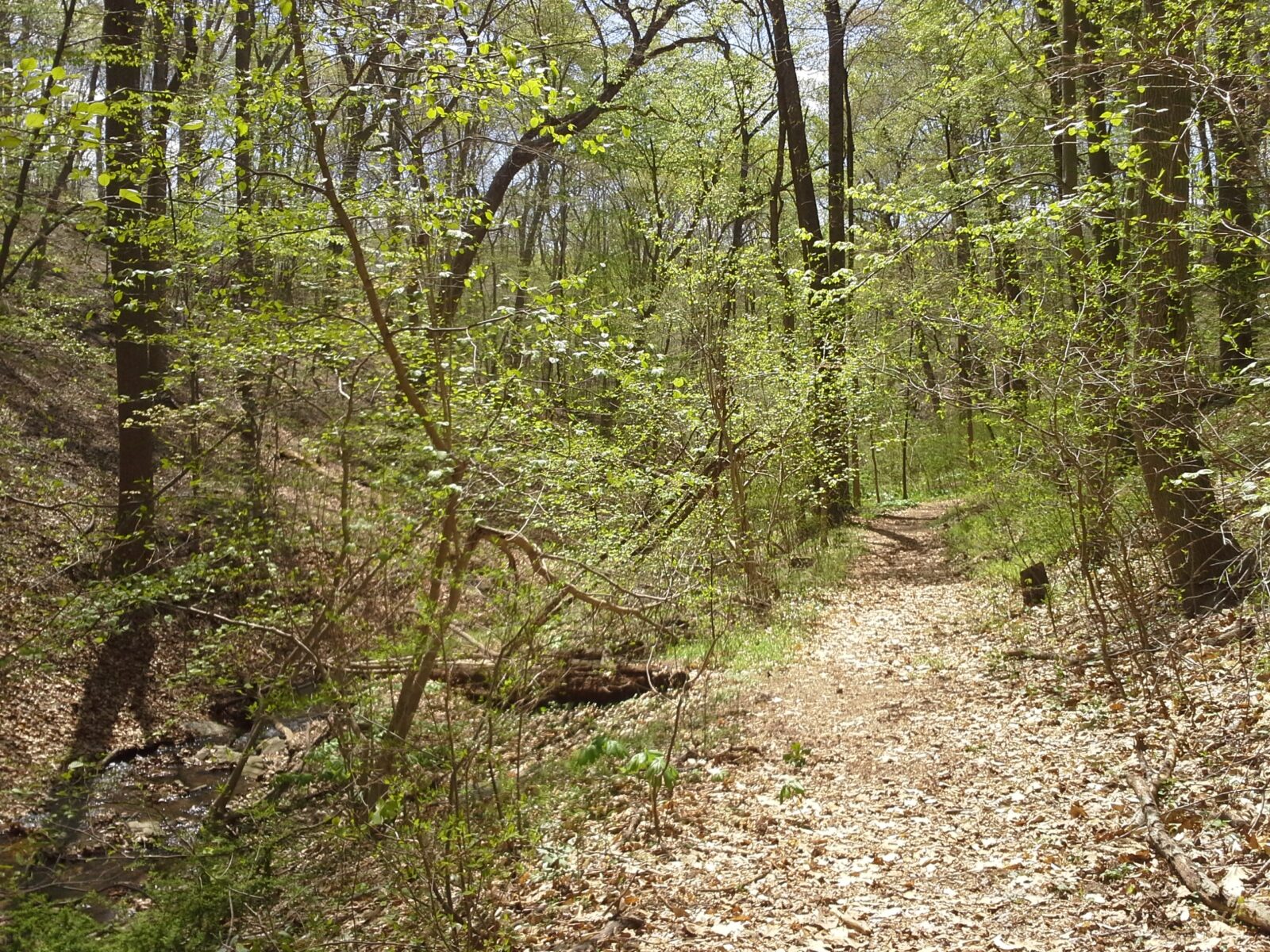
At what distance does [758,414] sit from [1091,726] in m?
6.31

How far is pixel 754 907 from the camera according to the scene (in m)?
4.45

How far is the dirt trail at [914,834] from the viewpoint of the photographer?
3.97m

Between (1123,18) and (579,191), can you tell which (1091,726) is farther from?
(579,191)

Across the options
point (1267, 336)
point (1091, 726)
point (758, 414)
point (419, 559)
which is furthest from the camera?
point (758, 414)

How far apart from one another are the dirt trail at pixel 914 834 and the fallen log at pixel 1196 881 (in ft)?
0.28

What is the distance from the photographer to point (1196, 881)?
379 centimetres

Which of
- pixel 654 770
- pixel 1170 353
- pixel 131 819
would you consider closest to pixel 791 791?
pixel 654 770

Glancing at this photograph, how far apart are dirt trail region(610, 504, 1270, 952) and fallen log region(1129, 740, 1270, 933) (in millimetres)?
85

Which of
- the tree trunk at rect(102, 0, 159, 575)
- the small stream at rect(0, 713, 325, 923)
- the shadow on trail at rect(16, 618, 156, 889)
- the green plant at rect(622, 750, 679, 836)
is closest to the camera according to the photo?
the green plant at rect(622, 750, 679, 836)

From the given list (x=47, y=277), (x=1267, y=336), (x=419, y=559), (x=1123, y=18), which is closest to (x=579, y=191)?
(x=47, y=277)

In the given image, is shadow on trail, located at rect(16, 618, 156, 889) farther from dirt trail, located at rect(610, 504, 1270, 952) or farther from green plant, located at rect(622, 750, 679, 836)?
dirt trail, located at rect(610, 504, 1270, 952)

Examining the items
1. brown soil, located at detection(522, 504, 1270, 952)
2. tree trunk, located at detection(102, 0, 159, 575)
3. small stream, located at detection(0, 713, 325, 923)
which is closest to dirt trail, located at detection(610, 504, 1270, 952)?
brown soil, located at detection(522, 504, 1270, 952)

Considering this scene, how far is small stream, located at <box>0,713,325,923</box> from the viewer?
5.93m

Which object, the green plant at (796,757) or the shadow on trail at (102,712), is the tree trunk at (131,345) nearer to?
the shadow on trail at (102,712)
